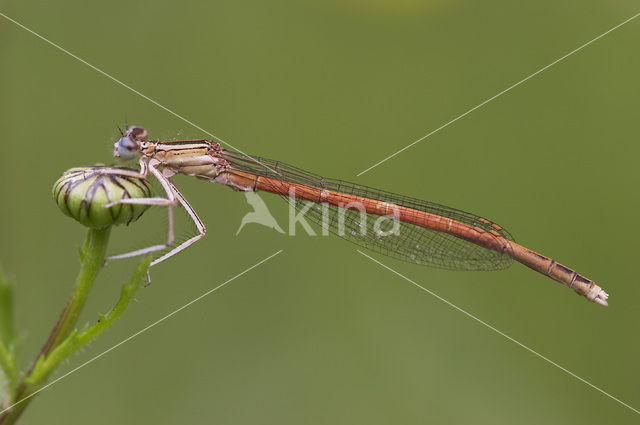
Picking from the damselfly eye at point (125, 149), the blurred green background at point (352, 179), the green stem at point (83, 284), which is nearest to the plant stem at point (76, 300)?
the green stem at point (83, 284)

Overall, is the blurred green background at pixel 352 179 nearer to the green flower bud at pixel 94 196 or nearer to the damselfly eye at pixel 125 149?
the damselfly eye at pixel 125 149

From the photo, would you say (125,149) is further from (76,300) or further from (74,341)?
(74,341)

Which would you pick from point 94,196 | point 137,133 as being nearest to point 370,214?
point 137,133

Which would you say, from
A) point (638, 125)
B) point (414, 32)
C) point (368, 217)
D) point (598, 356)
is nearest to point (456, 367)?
point (598, 356)

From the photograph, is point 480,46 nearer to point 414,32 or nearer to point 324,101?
point 414,32

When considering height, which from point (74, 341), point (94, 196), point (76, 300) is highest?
point (94, 196)

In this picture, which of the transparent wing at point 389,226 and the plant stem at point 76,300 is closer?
the plant stem at point 76,300
